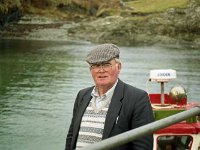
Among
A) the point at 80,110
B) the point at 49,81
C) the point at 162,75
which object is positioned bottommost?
the point at 49,81

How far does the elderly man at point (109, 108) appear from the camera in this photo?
4.16m

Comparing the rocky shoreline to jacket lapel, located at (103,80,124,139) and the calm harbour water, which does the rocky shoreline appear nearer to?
the calm harbour water

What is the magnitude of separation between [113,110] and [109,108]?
49 millimetres

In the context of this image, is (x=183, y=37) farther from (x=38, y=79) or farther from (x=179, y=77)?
(x=38, y=79)

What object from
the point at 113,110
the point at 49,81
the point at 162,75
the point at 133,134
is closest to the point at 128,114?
the point at 113,110

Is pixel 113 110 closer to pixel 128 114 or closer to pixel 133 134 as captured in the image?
pixel 128 114

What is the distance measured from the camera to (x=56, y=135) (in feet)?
69.0

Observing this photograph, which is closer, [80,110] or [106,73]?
[106,73]

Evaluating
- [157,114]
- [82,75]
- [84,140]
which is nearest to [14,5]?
[82,75]

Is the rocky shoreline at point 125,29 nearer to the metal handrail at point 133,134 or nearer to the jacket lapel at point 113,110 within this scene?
the jacket lapel at point 113,110

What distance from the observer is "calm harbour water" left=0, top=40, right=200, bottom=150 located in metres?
21.4

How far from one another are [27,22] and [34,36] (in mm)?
7155

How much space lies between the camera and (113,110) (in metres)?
4.24

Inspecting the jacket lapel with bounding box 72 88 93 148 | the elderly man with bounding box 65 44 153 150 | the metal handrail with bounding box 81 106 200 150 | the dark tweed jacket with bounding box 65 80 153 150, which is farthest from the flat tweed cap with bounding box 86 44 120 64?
the metal handrail with bounding box 81 106 200 150
